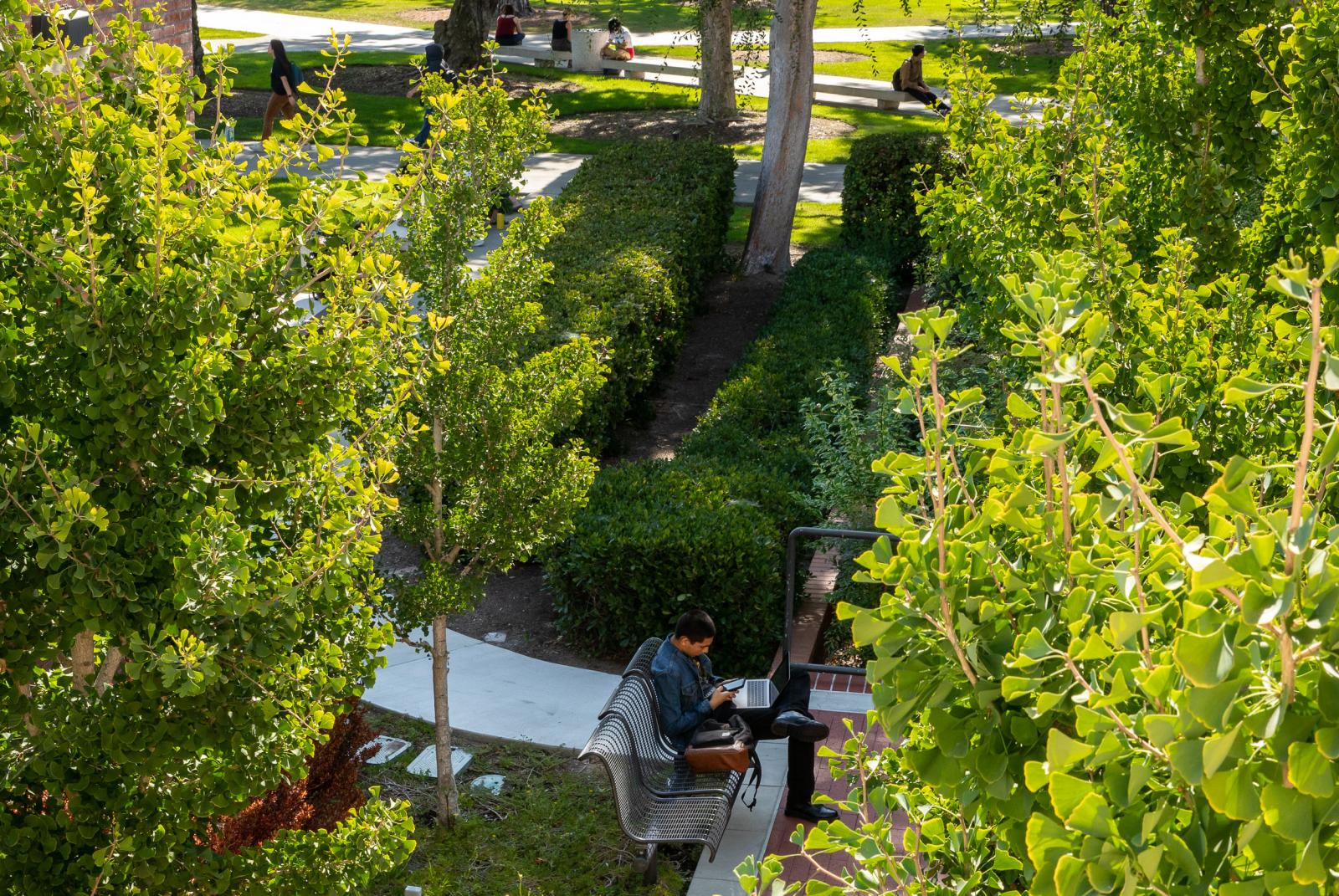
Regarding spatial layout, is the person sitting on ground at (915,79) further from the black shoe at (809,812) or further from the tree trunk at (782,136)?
the black shoe at (809,812)

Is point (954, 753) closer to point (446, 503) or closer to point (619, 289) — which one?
point (446, 503)

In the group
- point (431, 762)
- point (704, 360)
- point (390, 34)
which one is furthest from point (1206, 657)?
point (390, 34)

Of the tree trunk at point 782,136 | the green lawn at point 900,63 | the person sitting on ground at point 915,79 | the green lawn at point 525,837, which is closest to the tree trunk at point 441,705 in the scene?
the green lawn at point 525,837

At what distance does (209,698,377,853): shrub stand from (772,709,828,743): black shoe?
2.09 metres

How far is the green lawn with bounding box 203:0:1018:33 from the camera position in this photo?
3716cm

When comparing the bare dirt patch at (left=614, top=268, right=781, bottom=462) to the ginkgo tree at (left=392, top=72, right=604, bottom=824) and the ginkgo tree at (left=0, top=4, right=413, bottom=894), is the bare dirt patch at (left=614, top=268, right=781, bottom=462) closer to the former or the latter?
the ginkgo tree at (left=392, top=72, right=604, bottom=824)

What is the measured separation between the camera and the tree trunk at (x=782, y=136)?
15.7 metres

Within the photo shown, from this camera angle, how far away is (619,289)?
1205 centimetres

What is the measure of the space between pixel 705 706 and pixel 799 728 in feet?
1.85

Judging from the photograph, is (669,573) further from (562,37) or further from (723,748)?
(562,37)

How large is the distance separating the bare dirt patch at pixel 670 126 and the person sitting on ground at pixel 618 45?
4910 mm

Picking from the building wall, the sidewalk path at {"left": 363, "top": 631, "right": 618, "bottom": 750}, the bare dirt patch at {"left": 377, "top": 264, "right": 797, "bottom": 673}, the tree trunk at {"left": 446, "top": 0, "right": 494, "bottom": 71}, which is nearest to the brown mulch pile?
the tree trunk at {"left": 446, "top": 0, "right": 494, "bottom": 71}

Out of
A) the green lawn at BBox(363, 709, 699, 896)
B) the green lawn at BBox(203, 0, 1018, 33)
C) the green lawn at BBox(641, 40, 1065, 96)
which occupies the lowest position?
the green lawn at BBox(363, 709, 699, 896)

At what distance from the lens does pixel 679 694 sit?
22.9 feet
